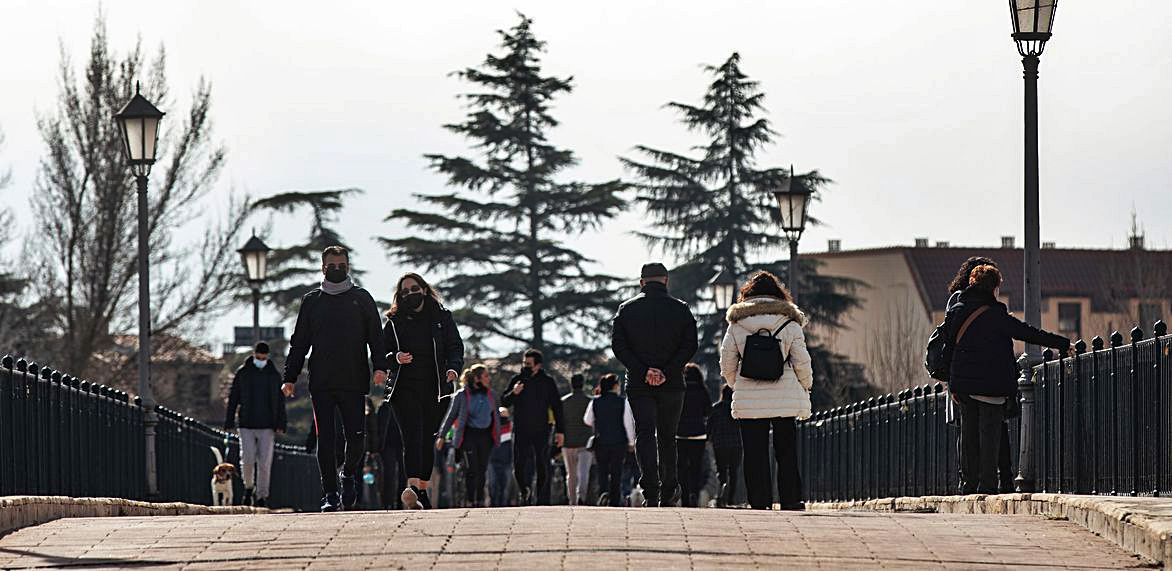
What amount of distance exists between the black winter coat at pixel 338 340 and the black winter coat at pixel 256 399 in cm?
625

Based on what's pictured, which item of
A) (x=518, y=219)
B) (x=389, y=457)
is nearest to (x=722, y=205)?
(x=518, y=219)

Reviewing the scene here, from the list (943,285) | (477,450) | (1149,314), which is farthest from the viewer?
(943,285)

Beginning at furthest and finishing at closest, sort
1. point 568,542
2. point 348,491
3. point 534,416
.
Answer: point 534,416
point 348,491
point 568,542

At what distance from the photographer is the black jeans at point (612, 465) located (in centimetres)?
2330

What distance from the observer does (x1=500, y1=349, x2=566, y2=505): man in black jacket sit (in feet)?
73.2

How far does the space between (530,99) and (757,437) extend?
4687 centimetres

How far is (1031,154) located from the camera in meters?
18.0

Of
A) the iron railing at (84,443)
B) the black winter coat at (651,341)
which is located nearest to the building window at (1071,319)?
the iron railing at (84,443)

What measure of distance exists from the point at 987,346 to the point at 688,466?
6.86 meters

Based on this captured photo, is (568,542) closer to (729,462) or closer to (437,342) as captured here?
→ (437,342)

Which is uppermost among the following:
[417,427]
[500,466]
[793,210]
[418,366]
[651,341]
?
[793,210]

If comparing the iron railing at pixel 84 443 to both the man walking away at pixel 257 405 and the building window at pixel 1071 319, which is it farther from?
the building window at pixel 1071 319

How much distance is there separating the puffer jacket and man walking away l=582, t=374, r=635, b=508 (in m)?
8.37

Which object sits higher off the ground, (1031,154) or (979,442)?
(1031,154)
